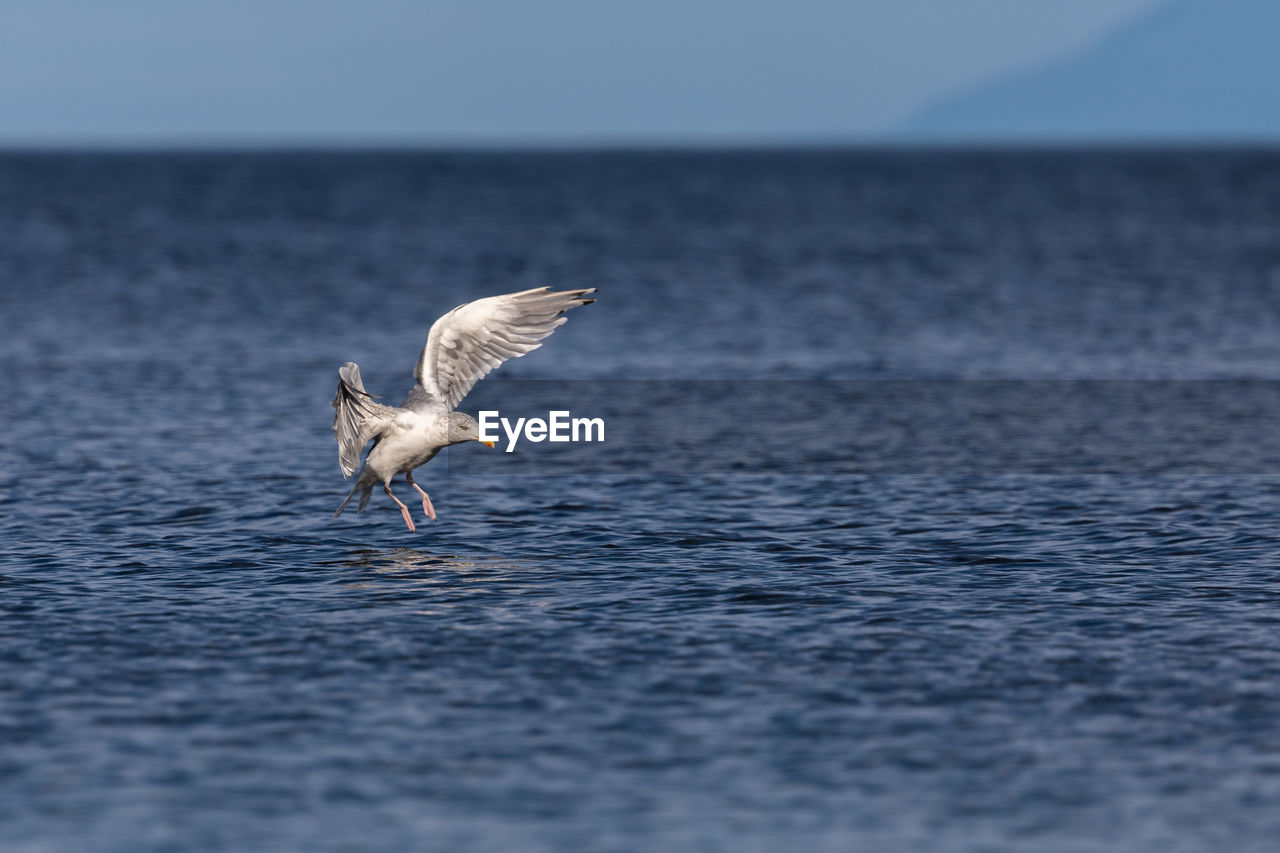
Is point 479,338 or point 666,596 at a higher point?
point 479,338

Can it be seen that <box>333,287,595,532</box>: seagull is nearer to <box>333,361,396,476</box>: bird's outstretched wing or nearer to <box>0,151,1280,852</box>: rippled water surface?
<box>333,361,396,476</box>: bird's outstretched wing

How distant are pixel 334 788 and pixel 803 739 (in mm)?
3756

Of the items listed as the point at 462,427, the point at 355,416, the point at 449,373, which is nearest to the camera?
the point at 462,427

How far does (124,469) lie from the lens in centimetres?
2698

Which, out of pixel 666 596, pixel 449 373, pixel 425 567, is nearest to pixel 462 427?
pixel 449 373

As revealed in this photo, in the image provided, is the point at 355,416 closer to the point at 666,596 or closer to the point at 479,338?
the point at 479,338

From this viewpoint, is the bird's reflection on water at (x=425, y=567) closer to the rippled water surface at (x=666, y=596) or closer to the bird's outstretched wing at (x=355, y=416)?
the rippled water surface at (x=666, y=596)

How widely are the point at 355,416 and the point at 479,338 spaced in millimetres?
1817

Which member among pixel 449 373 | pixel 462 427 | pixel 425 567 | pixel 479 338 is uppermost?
pixel 479 338

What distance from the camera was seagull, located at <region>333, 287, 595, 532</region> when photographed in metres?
20.8

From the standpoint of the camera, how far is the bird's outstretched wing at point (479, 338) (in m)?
→ 20.9

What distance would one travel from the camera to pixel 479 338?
68.8 feet

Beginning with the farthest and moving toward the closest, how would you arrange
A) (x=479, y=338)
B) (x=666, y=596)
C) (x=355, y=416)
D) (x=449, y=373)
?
1. (x=355, y=416)
2. (x=449, y=373)
3. (x=479, y=338)
4. (x=666, y=596)

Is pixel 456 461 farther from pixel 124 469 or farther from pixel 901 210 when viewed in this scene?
pixel 901 210
